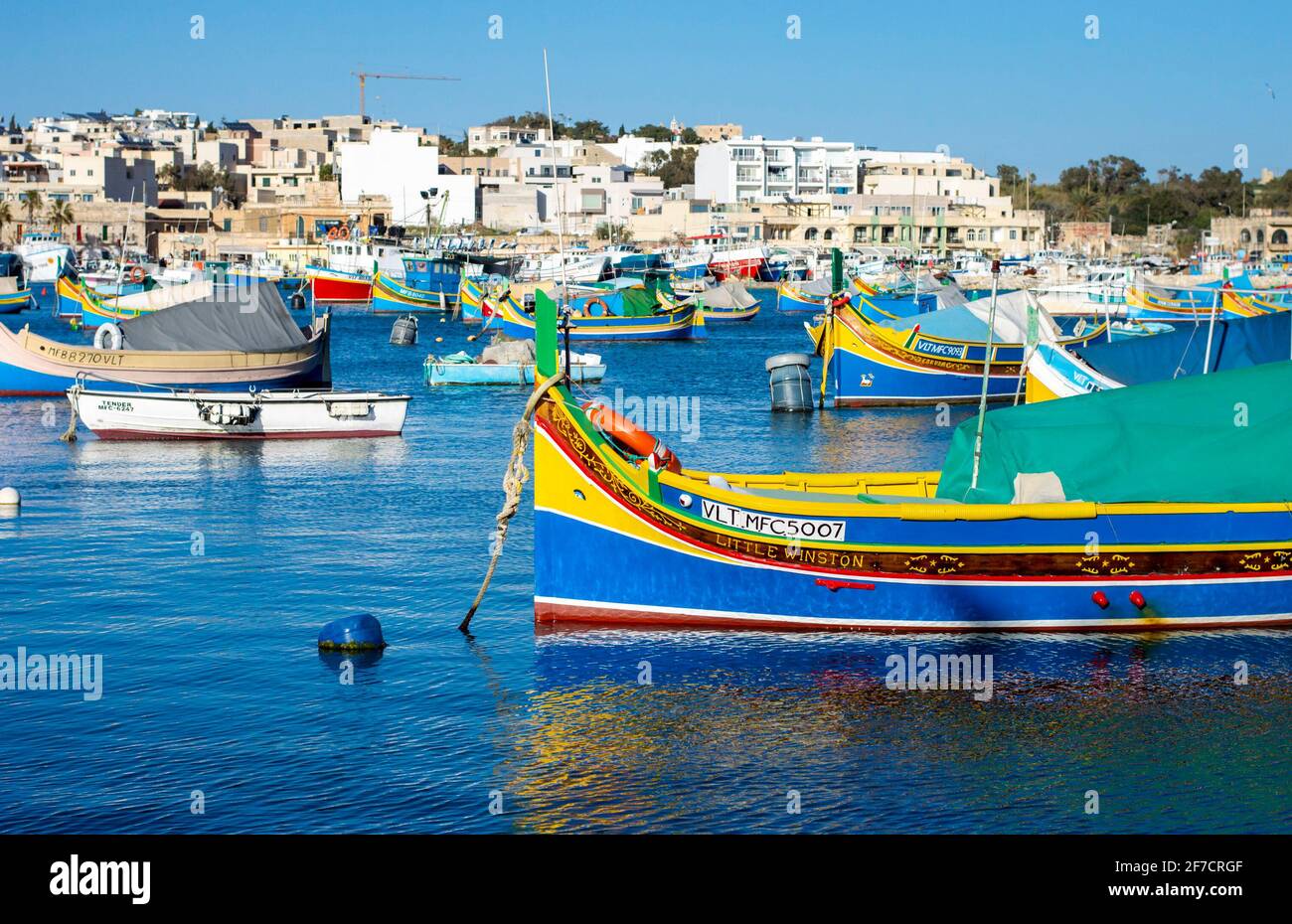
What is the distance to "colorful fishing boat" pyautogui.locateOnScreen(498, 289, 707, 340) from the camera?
75.0m

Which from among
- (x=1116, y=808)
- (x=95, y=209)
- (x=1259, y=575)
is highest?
(x=95, y=209)

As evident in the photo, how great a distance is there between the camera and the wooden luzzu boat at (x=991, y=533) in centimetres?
1889

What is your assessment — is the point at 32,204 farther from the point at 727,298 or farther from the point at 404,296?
the point at 727,298

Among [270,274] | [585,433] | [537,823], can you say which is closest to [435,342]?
[270,274]

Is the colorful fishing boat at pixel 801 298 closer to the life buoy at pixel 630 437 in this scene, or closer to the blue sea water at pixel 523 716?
the blue sea water at pixel 523 716

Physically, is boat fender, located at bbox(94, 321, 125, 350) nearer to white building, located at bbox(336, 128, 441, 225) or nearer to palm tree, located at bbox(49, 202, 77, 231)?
palm tree, located at bbox(49, 202, 77, 231)

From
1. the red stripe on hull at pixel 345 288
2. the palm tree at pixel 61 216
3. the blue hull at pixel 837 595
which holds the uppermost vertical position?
the palm tree at pixel 61 216

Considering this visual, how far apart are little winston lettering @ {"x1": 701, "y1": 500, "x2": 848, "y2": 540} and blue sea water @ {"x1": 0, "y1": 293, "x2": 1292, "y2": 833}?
1.38 meters

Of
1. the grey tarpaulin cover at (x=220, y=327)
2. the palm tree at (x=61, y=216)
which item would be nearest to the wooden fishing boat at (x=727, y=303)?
the grey tarpaulin cover at (x=220, y=327)

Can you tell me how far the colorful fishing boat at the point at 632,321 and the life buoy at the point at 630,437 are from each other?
2014 inches

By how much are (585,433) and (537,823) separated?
629 cm

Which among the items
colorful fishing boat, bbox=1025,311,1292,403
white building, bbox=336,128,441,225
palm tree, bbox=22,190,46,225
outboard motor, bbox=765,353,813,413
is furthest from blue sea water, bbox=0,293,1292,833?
white building, bbox=336,128,441,225
